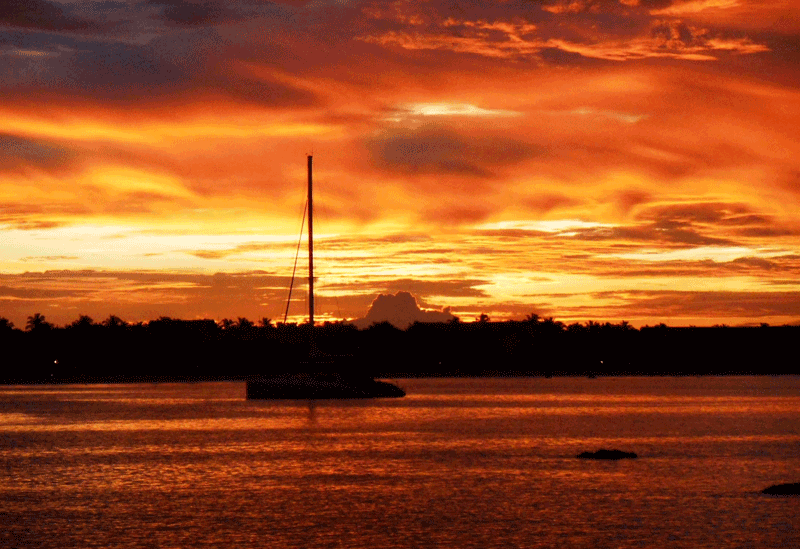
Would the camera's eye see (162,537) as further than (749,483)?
No

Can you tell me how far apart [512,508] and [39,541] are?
65.8 feet

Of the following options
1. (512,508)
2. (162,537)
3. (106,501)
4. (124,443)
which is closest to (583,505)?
(512,508)

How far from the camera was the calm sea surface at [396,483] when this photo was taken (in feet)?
137

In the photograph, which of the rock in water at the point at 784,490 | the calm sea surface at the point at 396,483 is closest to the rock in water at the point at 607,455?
the calm sea surface at the point at 396,483

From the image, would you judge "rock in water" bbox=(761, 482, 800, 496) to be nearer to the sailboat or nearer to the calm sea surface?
the calm sea surface

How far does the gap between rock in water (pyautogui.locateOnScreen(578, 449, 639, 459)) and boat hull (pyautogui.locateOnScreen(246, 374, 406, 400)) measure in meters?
52.1

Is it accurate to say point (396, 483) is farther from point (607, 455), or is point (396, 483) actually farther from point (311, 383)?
point (311, 383)

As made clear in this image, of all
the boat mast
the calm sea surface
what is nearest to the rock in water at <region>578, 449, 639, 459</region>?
the calm sea surface

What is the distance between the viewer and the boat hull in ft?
394

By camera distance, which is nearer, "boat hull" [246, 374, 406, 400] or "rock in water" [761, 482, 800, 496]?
"rock in water" [761, 482, 800, 496]

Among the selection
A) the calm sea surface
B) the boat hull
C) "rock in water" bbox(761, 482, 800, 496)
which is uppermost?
the boat hull

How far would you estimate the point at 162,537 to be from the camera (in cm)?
4125

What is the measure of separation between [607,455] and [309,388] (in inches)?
2224

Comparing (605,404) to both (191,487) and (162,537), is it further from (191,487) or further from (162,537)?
(162,537)
